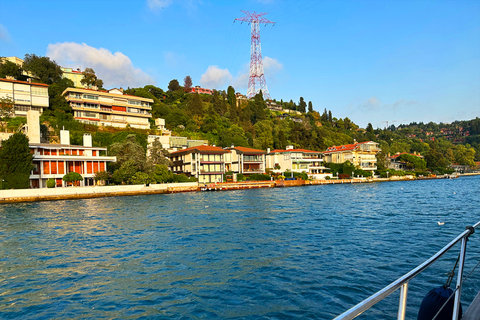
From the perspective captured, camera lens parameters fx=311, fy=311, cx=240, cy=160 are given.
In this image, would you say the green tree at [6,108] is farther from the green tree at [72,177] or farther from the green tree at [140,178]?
the green tree at [140,178]

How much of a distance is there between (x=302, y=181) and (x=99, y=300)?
59.7 metres

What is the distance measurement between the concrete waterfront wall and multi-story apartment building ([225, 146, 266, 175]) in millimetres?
16249

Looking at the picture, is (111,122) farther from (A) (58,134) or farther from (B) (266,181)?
(B) (266,181)

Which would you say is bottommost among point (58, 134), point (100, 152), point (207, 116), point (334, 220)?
point (334, 220)

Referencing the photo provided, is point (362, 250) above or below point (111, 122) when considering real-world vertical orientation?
below

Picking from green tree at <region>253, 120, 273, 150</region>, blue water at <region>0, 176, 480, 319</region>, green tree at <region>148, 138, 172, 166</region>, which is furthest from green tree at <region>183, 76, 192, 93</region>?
blue water at <region>0, 176, 480, 319</region>

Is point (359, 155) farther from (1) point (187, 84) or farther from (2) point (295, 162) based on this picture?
(1) point (187, 84)

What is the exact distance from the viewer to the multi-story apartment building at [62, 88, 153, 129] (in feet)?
197

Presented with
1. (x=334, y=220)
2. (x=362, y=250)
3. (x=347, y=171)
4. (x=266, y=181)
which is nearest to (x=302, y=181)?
(x=266, y=181)

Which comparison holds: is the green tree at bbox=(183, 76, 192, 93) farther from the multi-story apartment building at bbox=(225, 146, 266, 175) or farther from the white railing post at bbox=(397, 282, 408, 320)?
the white railing post at bbox=(397, 282, 408, 320)

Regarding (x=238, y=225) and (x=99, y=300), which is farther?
(x=238, y=225)

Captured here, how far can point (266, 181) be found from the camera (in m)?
61.5

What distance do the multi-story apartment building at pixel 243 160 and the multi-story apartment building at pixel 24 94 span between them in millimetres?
35592

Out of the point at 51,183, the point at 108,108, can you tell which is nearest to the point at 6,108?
the point at 108,108
